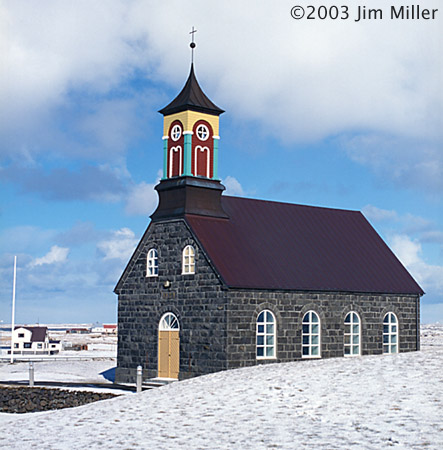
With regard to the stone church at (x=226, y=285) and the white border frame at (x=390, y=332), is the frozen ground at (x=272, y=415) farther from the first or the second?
the white border frame at (x=390, y=332)

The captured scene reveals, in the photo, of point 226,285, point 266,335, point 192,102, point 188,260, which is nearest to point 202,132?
point 192,102

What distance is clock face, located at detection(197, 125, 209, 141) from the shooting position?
116ft

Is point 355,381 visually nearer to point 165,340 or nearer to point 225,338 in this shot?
point 225,338

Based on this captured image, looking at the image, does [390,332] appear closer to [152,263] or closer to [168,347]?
[168,347]

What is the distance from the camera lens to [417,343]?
1581 inches

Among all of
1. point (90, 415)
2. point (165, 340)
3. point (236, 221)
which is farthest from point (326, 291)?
point (90, 415)

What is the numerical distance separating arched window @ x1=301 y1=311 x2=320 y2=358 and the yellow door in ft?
17.9

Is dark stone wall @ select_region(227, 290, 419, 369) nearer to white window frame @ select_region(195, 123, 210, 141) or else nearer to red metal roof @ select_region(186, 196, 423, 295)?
red metal roof @ select_region(186, 196, 423, 295)

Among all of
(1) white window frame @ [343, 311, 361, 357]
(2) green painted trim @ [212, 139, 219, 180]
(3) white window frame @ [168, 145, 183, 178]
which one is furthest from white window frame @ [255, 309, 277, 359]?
(3) white window frame @ [168, 145, 183, 178]

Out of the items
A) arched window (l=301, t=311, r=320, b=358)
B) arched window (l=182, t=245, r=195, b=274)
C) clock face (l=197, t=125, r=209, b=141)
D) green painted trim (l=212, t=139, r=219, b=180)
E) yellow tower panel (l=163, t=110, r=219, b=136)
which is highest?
yellow tower panel (l=163, t=110, r=219, b=136)

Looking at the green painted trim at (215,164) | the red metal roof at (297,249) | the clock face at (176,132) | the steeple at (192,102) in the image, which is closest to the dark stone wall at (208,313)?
the red metal roof at (297,249)

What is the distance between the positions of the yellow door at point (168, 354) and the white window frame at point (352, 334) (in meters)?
7.84

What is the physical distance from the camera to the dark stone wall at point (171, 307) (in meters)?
32.5

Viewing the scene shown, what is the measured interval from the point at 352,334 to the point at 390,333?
2.79m
